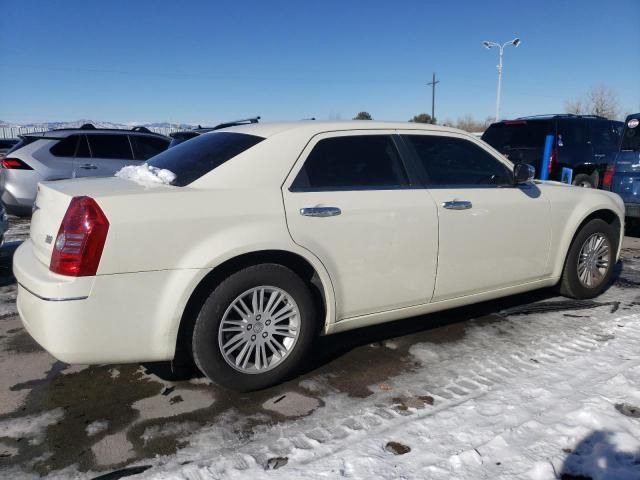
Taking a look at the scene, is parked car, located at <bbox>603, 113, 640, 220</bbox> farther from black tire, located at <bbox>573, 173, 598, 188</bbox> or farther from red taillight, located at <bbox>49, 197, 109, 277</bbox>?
red taillight, located at <bbox>49, 197, 109, 277</bbox>

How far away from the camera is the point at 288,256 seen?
310cm

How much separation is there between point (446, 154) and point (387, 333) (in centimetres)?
148

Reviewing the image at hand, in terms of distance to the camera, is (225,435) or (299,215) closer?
(225,435)

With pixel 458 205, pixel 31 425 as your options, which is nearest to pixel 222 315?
pixel 31 425

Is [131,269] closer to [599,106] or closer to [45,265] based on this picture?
[45,265]

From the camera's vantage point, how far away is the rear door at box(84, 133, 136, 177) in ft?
27.3

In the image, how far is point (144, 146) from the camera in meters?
9.05

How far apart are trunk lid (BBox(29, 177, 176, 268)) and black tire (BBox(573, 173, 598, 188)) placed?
8.50m

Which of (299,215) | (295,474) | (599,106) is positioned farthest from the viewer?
(599,106)

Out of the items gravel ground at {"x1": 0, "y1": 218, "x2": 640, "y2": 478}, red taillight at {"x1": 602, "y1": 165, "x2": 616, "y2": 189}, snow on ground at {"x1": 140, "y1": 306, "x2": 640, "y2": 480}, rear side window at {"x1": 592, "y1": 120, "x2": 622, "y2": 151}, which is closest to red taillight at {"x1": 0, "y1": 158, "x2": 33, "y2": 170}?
gravel ground at {"x1": 0, "y1": 218, "x2": 640, "y2": 478}

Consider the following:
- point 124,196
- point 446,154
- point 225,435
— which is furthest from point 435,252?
point 124,196

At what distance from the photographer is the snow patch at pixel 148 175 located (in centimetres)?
314

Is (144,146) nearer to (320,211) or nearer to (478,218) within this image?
(320,211)

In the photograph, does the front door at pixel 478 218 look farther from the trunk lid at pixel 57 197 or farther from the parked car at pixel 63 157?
the parked car at pixel 63 157
